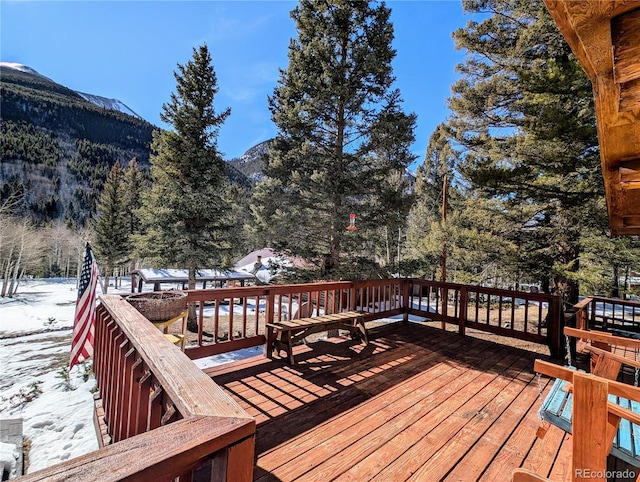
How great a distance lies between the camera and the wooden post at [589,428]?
1250 millimetres

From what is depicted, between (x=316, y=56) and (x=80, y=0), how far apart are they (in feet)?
22.8

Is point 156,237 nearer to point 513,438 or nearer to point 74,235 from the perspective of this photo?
point 513,438

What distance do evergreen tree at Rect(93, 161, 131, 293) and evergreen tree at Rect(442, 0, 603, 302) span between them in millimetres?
21587

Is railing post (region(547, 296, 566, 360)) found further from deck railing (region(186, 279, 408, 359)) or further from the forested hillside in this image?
the forested hillside

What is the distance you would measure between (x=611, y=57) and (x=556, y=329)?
473cm

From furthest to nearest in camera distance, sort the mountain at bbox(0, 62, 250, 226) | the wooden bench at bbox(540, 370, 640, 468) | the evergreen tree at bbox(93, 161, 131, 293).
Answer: the mountain at bbox(0, 62, 250, 226)
the evergreen tree at bbox(93, 161, 131, 293)
the wooden bench at bbox(540, 370, 640, 468)

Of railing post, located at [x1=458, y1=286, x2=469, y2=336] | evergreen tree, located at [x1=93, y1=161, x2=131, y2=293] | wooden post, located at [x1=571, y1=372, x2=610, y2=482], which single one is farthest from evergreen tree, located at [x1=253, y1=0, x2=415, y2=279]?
evergreen tree, located at [x1=93, y1=161, x2=131, y2=293]

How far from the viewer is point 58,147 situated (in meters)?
A: 54.8

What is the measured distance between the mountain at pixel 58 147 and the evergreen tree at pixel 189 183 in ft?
127

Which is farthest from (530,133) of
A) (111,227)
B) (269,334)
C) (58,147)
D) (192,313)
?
(58,147)

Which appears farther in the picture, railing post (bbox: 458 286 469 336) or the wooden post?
railing post (bbox: 458 286 469 336)

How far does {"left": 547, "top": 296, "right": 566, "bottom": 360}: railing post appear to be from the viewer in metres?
4.45

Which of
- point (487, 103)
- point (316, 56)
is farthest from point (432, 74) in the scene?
point (316, 56)

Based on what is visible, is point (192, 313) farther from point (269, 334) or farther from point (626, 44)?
point (626, 44)
